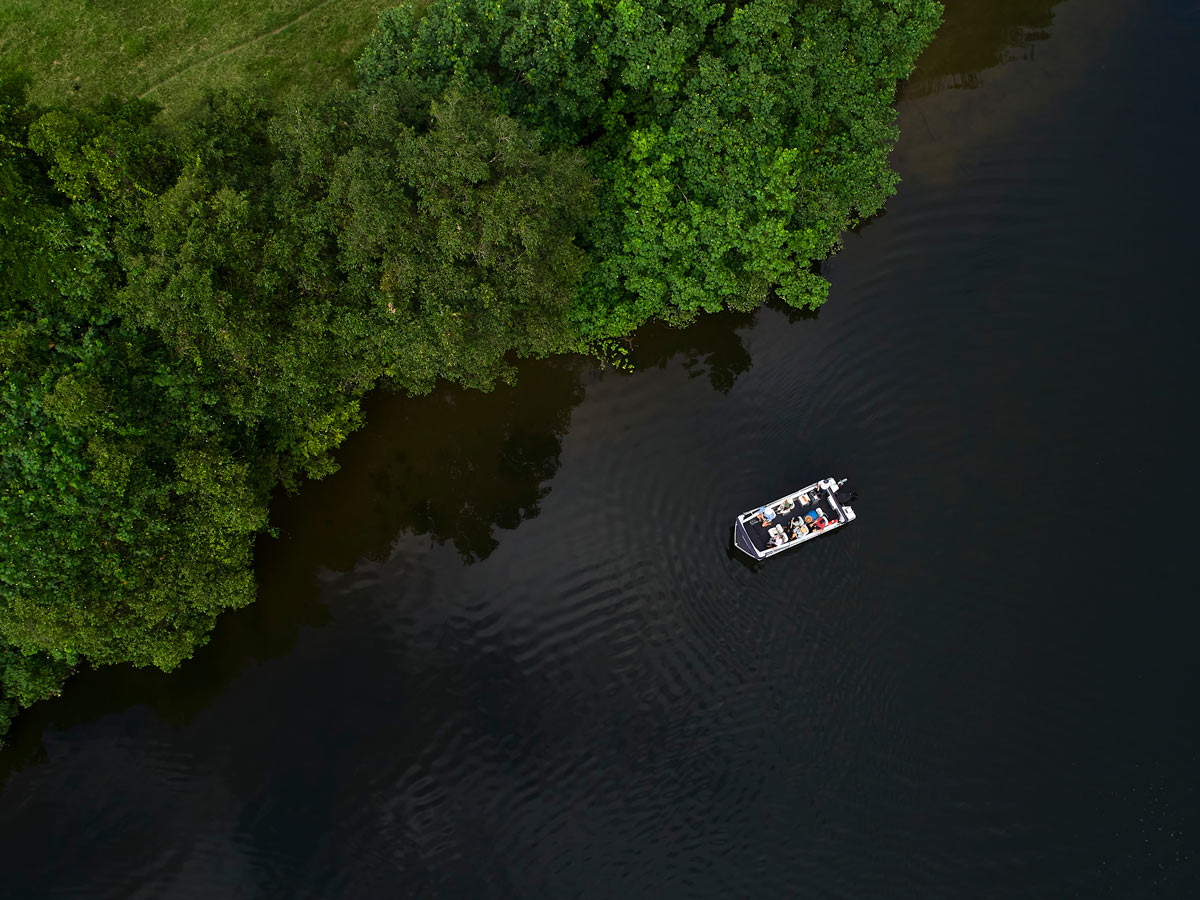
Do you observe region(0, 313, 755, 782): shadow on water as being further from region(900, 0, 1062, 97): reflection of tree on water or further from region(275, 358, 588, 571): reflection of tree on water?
region(900, 0, 1062, 97): reflection of tree on water

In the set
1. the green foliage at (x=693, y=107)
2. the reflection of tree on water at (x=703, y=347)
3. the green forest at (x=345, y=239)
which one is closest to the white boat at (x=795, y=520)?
the reflection of tree on water at (x=703, y=347)

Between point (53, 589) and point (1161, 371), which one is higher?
point (53, 589)

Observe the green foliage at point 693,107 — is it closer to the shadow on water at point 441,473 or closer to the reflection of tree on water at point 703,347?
the reflection of tree on water at point 703,347

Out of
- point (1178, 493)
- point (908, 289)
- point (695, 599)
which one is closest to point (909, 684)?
point (695, 599)

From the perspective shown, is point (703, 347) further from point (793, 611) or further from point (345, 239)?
point (345, 239)

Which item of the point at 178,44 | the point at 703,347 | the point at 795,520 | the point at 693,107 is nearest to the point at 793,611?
the point at 795,520

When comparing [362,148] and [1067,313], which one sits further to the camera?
[1067,313]

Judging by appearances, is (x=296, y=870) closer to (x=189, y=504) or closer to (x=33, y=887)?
(x=33, y=887)
